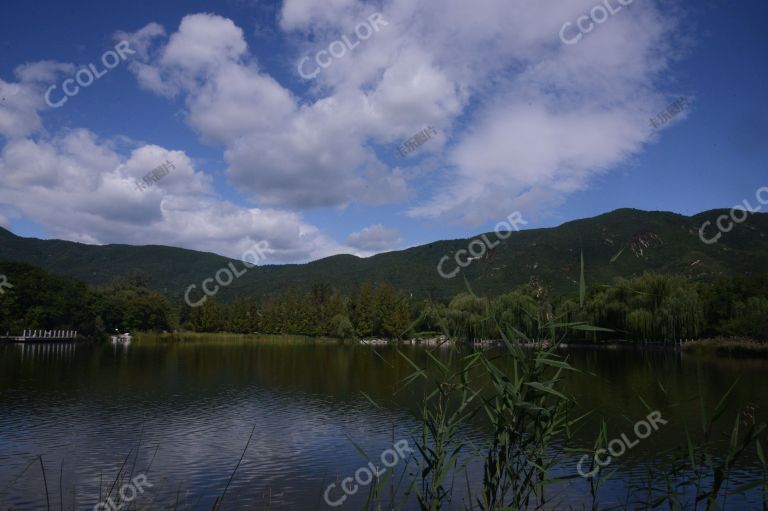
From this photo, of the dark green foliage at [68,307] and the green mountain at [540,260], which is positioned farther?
the dark green foliage at [68,307]

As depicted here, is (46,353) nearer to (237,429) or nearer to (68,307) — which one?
(68,307)

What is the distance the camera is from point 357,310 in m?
92.2

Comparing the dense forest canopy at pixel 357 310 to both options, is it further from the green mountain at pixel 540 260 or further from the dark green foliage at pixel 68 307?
the green mountain at pixel 540 260

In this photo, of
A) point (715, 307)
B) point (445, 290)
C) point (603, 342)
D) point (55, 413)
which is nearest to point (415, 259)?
point (445, 290)

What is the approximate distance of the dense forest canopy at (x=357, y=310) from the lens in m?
53.1

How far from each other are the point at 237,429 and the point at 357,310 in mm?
73689

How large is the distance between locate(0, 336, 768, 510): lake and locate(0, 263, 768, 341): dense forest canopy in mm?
4392

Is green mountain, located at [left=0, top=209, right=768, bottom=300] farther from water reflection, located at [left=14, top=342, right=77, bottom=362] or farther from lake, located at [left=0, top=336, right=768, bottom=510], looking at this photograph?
water reflection, located at [left=14, top=342, right=77, bottom=362]

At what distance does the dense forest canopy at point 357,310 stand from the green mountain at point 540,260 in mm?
3757

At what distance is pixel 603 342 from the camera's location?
6944 cm

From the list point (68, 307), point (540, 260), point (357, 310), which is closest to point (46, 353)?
point (68, 307)

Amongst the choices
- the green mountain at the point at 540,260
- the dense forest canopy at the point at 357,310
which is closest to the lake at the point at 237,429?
the green mountain at the point at 540,260

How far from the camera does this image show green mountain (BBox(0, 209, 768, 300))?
34.0 feet

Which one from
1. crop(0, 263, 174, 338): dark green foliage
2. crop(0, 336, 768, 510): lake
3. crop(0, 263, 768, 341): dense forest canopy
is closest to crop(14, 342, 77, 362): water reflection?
crop(0, 263, 174, 338): dark green foliage
